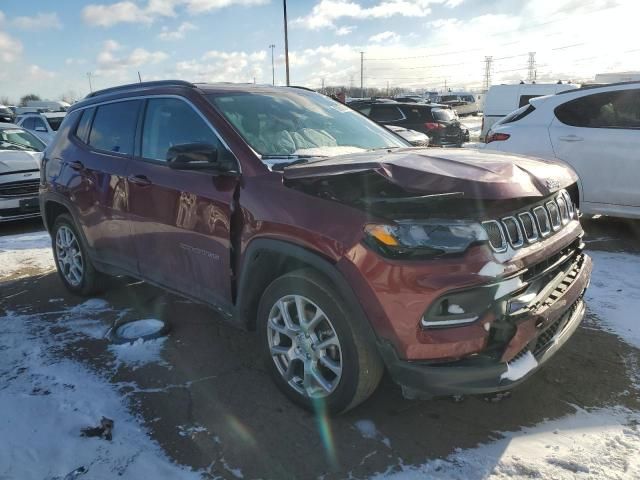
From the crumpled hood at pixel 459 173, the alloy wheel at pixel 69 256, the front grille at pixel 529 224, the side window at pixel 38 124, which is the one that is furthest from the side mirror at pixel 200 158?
the side window at pixel 38 124

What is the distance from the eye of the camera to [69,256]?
16.2ft

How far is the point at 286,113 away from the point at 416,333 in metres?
1.97

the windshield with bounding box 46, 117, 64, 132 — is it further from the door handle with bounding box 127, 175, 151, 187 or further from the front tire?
the front tire

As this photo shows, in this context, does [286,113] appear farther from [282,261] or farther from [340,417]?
[340,417]

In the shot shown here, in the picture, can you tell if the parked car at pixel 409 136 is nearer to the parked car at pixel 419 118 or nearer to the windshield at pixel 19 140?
the windshield at pixel 19 140

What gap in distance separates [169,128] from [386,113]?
10715 millimetres

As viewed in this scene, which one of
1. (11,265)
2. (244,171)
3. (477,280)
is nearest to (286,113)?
(244,171)

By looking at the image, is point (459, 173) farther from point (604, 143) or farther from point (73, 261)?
point (604, 143)

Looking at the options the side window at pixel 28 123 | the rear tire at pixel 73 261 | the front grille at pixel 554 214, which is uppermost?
the side window at pixel 28 123

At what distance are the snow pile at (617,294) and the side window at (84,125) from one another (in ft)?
15.0

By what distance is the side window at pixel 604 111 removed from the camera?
5.82 metres

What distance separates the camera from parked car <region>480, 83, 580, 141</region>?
19.0 meters

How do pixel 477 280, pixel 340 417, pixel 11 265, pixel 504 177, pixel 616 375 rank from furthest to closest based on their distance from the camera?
pixel 11 265 → pixel 616 375 → pixel 340 417 → pixel 504 177 → pixel 477 280

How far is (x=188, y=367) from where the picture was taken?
3465 mm
